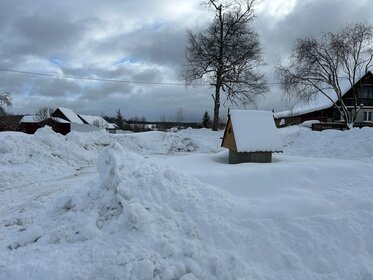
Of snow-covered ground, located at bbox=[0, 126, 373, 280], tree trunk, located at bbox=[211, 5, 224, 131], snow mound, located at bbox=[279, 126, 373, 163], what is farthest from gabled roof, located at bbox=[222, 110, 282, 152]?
tree trunk, located at bbox=[211, 5, 224, 131]

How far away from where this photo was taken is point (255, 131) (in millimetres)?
10312

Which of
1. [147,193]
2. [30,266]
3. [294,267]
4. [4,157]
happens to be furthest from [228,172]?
[4,157]

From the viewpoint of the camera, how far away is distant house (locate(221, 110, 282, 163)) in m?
9.88

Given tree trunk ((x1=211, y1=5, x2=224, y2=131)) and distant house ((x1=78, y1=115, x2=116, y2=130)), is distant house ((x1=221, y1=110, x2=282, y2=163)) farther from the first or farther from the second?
distant house ((x1=78, y1=115, x2=116, y2=130))

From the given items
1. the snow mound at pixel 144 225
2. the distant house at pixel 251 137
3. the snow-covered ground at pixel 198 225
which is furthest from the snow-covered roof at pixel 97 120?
the snow mound at pixel 144 225

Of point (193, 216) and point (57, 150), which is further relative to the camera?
point (57, 150)

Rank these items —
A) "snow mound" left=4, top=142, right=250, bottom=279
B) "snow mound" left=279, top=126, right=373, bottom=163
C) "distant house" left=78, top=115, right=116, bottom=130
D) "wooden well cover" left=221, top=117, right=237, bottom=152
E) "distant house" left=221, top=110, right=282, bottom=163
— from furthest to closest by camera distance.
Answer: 1. "distant house" left=78, top=115, right=116, bottom=130
2. "snow mound" left=279, top=126, right=373, bottom=163
3. "wooden well cover" left=221, top=117, right=237, bottom=152
4. "distant house" left=221, top=110, right=282, bottom=163
5. "snow mound" left=4, top=142, right=250, bottom=279

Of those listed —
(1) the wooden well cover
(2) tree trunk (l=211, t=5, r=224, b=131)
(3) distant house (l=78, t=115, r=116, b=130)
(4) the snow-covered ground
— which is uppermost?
(2) tree trunk (l=211, t=5, r=224, b=131)

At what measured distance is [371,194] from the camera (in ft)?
23.1

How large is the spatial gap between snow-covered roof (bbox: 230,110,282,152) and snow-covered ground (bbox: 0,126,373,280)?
178 centimetres

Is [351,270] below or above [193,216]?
below

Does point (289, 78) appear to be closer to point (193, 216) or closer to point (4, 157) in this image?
point (4, 157)

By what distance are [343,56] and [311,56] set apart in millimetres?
2587

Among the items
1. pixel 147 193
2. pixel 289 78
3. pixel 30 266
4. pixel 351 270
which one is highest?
pixel 289 78
